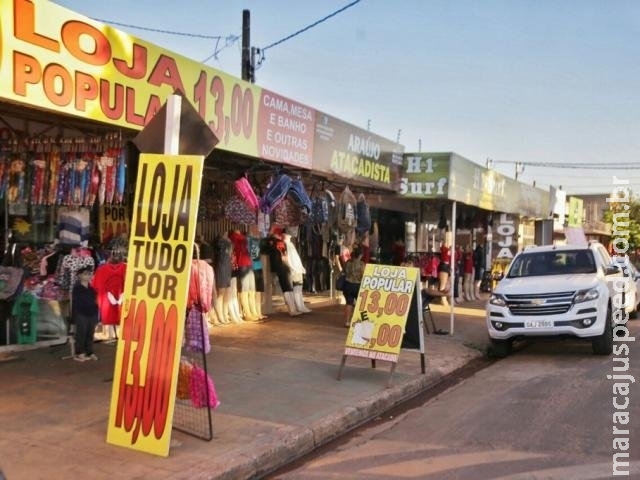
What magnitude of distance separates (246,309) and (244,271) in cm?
87

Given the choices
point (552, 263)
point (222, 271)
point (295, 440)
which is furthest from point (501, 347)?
point (295, 440)

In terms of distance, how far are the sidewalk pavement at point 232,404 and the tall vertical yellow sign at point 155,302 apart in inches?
11.2

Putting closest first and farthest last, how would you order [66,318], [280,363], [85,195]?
[85,195]
[280,363]
[66,318]

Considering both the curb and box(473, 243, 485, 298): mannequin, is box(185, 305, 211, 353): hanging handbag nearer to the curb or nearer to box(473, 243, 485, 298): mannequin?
the curb

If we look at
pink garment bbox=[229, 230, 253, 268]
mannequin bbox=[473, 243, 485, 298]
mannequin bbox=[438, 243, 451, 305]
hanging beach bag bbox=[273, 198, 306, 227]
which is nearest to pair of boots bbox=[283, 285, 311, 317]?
pink garment bbox=[229, 230, 253, 268]

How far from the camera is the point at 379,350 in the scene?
8.16 metres

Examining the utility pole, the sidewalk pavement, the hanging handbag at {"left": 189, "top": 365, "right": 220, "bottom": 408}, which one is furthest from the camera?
the utility pole

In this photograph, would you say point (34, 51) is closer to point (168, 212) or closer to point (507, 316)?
point (168, 212)

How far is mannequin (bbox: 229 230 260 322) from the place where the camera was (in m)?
12.1

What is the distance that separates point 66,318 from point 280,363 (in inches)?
131

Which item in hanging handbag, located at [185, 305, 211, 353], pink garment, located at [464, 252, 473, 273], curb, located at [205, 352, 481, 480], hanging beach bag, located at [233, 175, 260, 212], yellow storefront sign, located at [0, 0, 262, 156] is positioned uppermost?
yellow storefront sign, located at [0, 0, 262, 156]

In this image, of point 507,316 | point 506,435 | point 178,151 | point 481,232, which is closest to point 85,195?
point 178,151

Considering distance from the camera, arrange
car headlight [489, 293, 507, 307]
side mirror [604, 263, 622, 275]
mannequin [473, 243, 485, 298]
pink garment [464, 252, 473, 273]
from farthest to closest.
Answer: mannequin [473, 243, 485, 298]
pink garment [464, 252, 473, 273]
side mirror [604, 263, 622, 275]
car headlight [489, 293, 507, 307]

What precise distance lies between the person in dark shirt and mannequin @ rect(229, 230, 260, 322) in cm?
376
